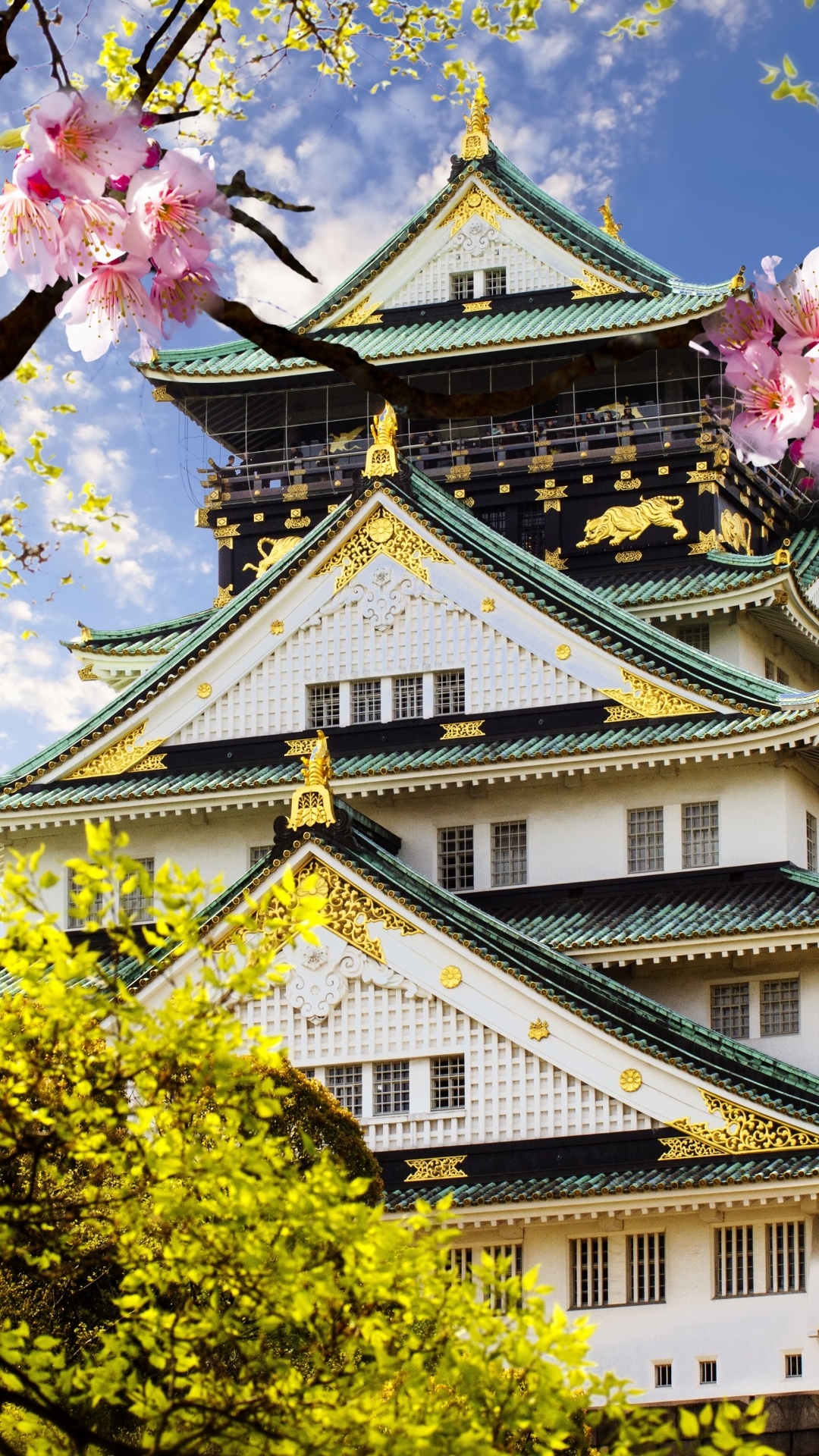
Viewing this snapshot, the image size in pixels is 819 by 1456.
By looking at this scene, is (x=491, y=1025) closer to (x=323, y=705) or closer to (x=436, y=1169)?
(x=436, y=1169)

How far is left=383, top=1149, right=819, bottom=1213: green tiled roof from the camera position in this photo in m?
31.3

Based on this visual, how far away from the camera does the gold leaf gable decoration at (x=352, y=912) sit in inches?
1359

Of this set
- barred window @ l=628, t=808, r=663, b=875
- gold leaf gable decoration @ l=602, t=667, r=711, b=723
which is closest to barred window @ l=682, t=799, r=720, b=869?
barred window @ l=628, t=808, r=663, b=875

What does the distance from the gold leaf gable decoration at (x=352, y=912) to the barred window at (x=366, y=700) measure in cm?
652

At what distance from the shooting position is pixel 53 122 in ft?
25.8

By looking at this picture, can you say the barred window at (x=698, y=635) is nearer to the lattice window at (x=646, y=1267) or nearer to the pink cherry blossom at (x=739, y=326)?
the lattice window at (x=646, y=1267)

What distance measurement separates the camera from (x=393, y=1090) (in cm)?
3466

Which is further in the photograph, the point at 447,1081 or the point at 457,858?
the point at 457,858

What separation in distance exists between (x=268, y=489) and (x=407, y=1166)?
724 inches

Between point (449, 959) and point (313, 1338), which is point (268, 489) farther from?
point (313, 1338)

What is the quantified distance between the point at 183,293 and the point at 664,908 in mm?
29564

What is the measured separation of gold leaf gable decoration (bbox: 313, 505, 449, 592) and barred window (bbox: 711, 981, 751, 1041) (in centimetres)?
939

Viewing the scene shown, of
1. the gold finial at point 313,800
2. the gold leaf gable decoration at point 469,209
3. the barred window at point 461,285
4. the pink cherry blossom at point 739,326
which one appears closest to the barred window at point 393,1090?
the gold finial at point 313,800

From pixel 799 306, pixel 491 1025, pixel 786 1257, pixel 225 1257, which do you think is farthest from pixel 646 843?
pixel 799 306
